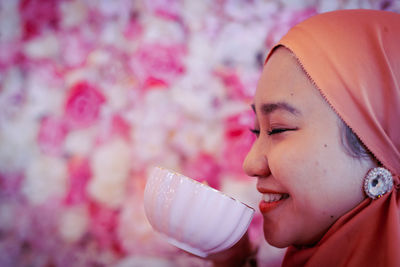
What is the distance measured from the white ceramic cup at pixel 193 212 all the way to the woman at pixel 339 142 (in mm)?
120

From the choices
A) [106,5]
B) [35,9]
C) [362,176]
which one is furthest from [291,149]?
[35,9]

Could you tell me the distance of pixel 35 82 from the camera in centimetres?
121

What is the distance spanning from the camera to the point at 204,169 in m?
1.23

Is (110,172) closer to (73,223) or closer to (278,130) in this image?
(73,223)

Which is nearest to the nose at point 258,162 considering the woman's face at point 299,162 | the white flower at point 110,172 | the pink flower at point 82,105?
the woman's face at point 299,162

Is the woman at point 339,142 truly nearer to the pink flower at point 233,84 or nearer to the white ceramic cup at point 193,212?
the white ceramic cup at point 193,212

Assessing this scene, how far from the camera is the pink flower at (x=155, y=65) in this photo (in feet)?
4.11

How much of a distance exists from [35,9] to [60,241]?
2.68 feet

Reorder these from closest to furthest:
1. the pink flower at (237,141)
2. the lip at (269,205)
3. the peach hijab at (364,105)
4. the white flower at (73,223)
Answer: the peach hijab at (364,105), the lip at (269,205), the white flower at (73,223), the pink flower at (237,141)

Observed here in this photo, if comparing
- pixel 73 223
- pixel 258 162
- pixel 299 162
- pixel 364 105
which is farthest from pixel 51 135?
pixel 364 105

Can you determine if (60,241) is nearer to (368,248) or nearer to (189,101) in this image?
(189,101)

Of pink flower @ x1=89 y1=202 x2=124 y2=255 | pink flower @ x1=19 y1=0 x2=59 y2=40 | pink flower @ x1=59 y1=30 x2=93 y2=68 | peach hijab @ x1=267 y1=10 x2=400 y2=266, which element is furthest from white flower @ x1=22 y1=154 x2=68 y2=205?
peach hijab @ x1=267 y1=10 x2=400 y2=266

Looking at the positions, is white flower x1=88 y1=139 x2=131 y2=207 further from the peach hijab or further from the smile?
the peach hijab

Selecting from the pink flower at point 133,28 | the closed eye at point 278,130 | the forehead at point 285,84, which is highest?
the forehead at point 285,84
